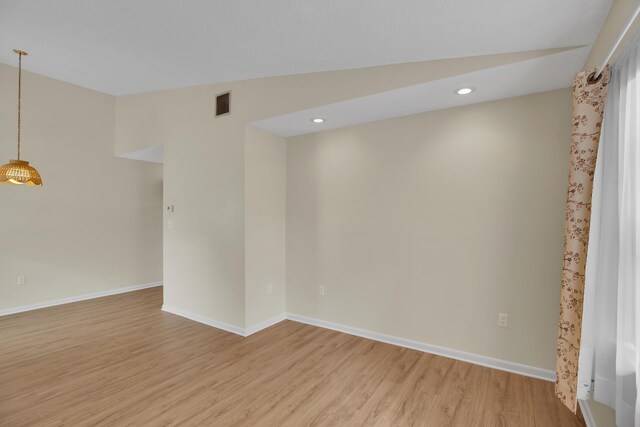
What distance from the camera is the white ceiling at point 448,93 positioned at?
2133 millimetres

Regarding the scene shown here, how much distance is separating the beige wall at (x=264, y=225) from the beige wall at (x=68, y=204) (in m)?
3.11

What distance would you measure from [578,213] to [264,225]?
9.60 ft

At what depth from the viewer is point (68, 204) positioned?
459 centimetres

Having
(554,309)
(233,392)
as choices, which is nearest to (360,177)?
(554,309)

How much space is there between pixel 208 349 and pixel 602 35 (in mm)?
3914

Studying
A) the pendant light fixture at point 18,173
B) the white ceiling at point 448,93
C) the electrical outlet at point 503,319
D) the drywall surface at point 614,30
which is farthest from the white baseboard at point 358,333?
the white ceiling at point 448,93

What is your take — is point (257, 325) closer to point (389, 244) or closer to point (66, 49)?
point (389, 244)

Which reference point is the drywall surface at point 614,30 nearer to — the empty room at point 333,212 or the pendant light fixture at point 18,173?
the empty room at point 333,212

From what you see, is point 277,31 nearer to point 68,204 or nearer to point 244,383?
point 244,383

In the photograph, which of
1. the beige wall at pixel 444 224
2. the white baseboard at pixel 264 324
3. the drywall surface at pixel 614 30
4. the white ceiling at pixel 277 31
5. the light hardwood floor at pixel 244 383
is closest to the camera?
the drywall surface at pixel 614 30

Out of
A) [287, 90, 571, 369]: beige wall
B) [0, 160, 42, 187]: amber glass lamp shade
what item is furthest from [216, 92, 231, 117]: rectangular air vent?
[0, 160, 42, 187]: amber glass lamp shade

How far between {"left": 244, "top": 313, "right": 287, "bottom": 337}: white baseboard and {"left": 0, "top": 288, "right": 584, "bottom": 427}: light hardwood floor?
0.09 m

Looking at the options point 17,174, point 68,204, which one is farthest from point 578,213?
point 68,204

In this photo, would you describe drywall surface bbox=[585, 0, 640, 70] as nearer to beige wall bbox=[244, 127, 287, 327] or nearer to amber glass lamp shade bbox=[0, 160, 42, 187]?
beige wall bbox=[244, 127, 287, 327]
